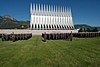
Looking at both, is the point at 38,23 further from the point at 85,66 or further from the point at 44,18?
the point at 85,66

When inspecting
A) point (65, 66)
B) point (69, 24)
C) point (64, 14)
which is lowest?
point (65, 66)

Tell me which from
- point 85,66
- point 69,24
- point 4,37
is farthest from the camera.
A: point 69,24

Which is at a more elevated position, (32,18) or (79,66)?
(32,18)

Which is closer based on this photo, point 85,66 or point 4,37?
point 85,66

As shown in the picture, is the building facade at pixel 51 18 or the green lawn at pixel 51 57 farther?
the building facade at pixel 51 18

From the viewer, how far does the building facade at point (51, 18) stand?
112 m

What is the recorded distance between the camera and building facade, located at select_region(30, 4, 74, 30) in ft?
367

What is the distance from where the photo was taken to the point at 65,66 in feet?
28.7

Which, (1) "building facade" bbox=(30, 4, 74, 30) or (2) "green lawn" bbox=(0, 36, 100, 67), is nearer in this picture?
(2) "green lawn" bbox=(0, 36, 100, 67)

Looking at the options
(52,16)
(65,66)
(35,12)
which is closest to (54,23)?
(52,16)

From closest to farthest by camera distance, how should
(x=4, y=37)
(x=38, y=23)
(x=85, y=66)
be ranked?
(x=85, y=66) < (x=4, y=37) < (x=38, y=23)

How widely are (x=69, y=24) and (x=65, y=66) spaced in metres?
112

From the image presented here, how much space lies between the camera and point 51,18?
117 m

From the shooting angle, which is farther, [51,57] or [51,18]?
[51,18]
